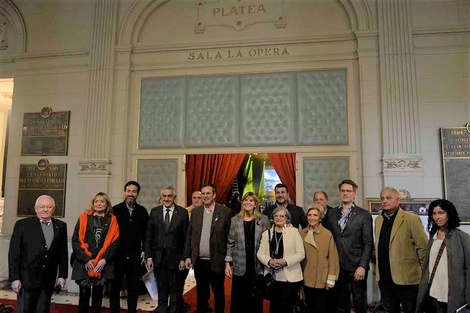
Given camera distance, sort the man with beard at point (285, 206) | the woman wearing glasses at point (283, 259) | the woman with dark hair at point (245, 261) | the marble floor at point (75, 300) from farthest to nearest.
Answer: the marble floor at point (75, 300)
the man with beard at point (285, 206)
the woman with dark hair at point (245, 261)
the woman wearing glasses at point (283, 259)

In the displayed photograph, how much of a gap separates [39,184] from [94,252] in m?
3.61

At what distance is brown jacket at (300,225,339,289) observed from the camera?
3426 mm

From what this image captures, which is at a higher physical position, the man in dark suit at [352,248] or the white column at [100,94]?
the white column at [100,94]

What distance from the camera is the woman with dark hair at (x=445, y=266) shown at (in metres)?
2.81

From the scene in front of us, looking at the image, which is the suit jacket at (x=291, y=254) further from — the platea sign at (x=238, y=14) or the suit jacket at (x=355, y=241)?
the platea sign at (x=238, y=14)

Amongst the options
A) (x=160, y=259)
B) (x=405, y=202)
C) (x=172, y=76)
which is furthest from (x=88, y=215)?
(x=405, y=202)

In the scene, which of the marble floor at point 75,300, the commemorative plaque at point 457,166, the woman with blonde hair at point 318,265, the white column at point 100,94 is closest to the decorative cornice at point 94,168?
the white column at point 100,94

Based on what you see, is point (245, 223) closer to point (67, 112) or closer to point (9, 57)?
point (67, 112)

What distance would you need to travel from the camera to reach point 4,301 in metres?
5.07

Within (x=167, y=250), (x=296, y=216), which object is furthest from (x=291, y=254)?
Answer: (x=167, y=250)

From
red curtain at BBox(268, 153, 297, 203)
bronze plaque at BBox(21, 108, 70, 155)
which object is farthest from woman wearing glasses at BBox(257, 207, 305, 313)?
bronze plaque at BBox(21, 108, 70, 155)

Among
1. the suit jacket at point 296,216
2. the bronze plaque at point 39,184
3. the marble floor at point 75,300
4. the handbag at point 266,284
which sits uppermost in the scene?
the bronze plaque at point 39,184

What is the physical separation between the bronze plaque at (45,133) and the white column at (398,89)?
18.0ft

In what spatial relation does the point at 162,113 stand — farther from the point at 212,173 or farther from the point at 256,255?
the point at 256,255
